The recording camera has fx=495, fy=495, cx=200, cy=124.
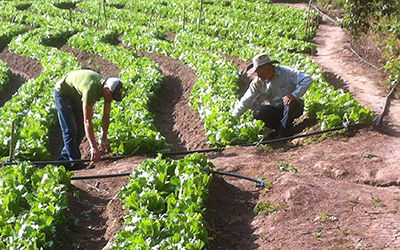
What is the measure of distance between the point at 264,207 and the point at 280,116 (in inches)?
124

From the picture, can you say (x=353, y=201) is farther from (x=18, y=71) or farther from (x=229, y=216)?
(x=18, y=71)

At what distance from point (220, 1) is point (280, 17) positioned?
6279 mm

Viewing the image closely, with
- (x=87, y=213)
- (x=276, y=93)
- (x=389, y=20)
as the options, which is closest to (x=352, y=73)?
(x=389, y=20)

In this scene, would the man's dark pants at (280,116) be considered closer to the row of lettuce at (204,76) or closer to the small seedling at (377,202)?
the row of lettuce at (204,76)

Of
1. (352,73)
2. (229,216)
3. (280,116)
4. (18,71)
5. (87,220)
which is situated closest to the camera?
(229,216)

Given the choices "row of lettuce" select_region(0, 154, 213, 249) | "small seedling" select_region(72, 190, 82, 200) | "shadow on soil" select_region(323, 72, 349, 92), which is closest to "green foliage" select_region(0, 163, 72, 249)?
"row of lettuce" select_region(0, 154, 213, 249)

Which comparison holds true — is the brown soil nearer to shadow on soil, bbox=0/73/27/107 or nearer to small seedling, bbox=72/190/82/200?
shadow on soil, bbox=0/73/27/107

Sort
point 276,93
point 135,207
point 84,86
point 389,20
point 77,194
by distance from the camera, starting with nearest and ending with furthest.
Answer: point 135,207 < point 77,194 < point 84,86 < point 276,93 < point 389,20

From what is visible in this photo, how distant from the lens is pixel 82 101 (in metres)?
8.07

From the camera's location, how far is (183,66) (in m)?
14.9

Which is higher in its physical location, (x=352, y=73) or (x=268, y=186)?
(x=268, y=186)

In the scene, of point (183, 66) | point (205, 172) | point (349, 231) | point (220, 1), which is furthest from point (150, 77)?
point (220, 1)

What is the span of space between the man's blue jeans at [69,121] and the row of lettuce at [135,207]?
5.14 ft

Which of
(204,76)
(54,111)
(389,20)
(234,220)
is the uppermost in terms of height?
(389,20)
